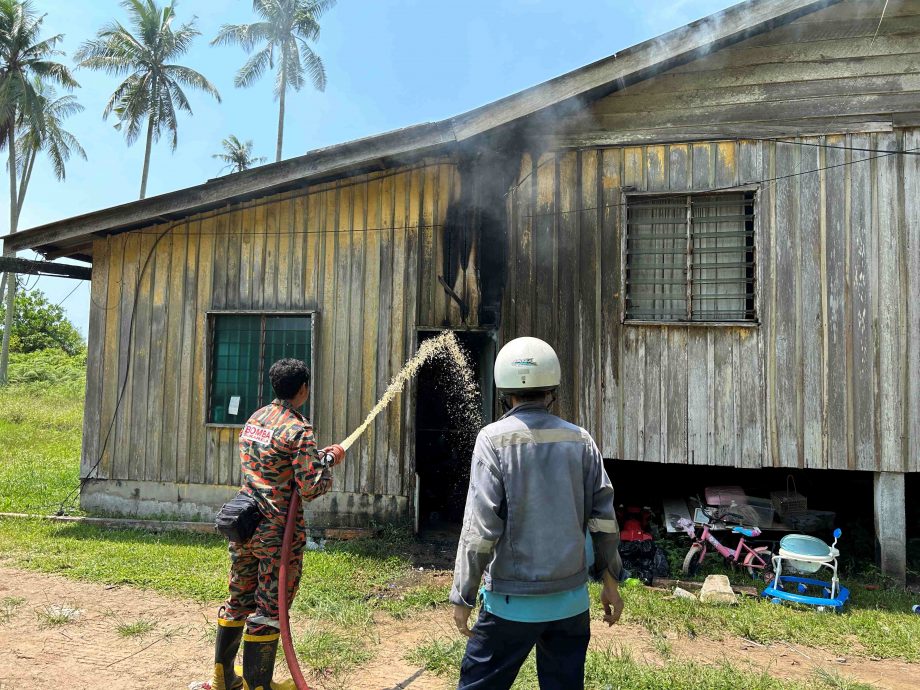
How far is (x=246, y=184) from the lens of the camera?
6969mm

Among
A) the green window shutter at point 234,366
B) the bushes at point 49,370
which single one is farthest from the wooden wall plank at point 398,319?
the bushes at point 49,370

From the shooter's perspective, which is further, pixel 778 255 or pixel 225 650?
pixel 778 255

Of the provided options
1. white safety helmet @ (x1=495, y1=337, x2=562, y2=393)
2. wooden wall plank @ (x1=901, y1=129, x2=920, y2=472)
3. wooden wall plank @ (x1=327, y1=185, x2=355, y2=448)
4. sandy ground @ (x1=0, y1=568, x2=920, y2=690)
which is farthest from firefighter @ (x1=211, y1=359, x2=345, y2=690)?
wooden wall plank @ (x1=901, y1=129, x2=920, y2=472)

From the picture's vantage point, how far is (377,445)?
7.06m

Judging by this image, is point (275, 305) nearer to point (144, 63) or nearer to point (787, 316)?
point (787, 316)

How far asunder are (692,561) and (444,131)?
537cm

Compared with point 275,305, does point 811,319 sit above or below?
below

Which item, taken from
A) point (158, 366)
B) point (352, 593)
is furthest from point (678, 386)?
point (158, 366)

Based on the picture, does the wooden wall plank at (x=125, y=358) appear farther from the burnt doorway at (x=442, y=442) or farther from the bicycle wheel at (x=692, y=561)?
the bicycle wheel at (x=692, y=561)

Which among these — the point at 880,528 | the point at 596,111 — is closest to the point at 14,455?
the point at 596,111

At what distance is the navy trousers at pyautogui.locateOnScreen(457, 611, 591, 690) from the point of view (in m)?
2.41

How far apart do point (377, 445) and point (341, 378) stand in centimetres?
96

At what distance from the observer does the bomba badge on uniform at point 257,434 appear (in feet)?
10.7

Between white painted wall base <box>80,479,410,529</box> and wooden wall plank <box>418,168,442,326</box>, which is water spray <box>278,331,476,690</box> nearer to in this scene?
wooden wall plank <box>418,168,442,326</box>
